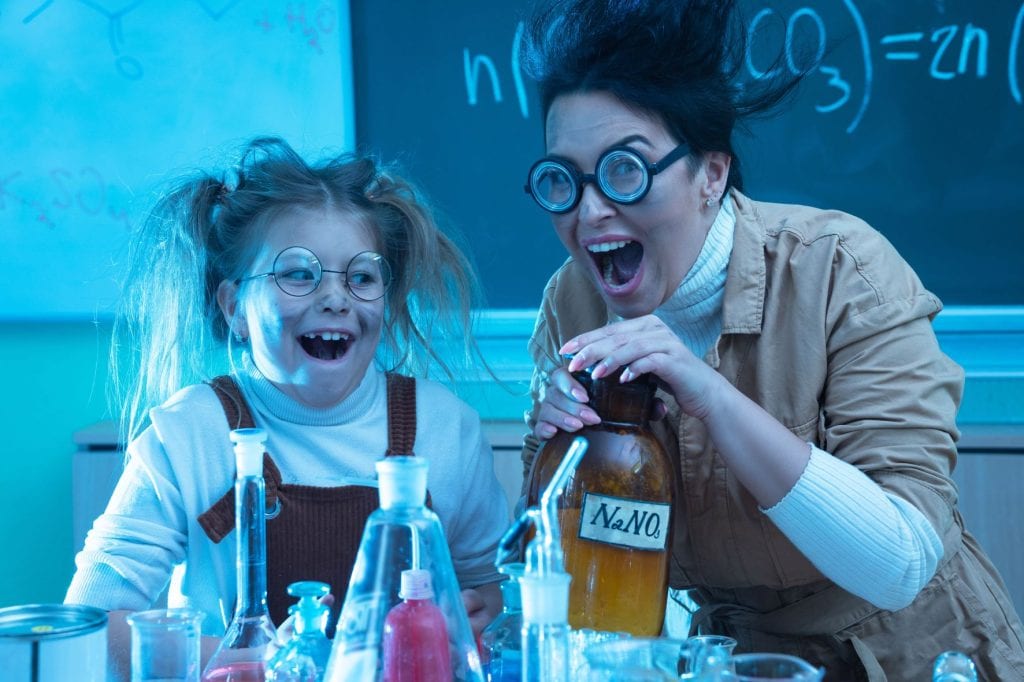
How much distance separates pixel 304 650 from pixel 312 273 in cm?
58

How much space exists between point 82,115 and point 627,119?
1543 mm

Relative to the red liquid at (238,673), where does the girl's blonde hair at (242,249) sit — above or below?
above

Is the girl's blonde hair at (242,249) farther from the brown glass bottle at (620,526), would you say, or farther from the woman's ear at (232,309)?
the brown glass bottle at (620,526)

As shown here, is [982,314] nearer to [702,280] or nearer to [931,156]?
[931,156]

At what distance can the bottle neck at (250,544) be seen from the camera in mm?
822

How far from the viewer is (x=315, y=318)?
1.25 metres

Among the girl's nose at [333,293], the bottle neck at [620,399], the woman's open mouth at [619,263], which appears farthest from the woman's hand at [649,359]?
the girl's nose at [333,293]

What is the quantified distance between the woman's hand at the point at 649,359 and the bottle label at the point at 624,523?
4.7 inches

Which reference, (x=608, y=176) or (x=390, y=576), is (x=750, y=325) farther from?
(x=390, y=576)

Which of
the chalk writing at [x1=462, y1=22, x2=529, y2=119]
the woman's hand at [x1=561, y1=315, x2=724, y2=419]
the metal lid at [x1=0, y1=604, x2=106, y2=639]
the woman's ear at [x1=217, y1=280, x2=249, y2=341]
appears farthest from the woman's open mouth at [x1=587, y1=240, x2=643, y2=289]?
the chalk writing at [x1=462, y1=22, x2=529, y2=119]

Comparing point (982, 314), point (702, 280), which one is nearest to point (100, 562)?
point (702, 280)

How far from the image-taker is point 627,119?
117 cm

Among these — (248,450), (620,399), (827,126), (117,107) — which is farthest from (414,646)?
(117,107)

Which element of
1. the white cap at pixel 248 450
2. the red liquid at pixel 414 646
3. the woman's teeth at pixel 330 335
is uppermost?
the woman's teeth at pixel 330 335
